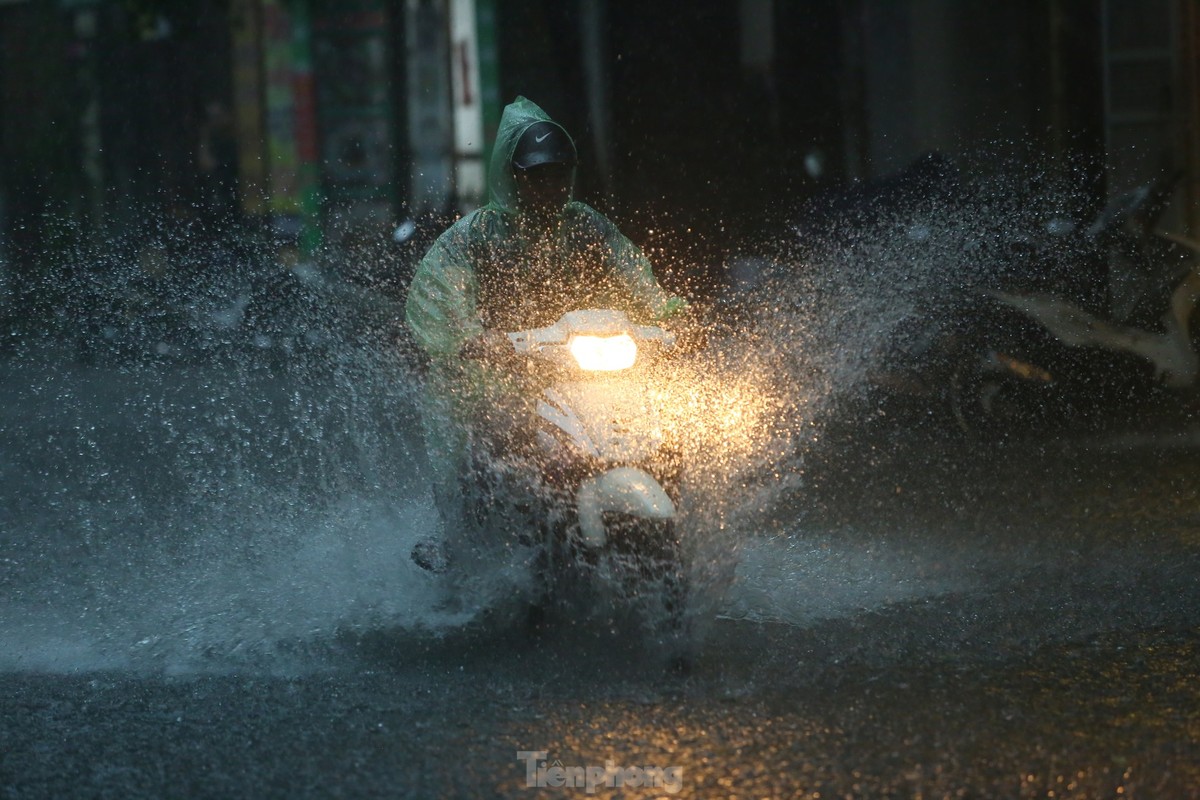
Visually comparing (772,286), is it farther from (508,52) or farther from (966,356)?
(508,52)

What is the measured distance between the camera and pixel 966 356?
7.81m

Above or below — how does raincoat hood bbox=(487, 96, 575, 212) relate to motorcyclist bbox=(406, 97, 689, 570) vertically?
above

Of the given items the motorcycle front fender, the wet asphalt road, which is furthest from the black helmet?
the wet asphalt road

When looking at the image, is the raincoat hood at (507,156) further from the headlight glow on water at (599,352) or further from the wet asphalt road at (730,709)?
the wet asphalt road at (730,709)

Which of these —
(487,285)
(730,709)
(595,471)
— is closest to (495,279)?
(487,285)

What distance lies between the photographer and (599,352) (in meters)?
4.17

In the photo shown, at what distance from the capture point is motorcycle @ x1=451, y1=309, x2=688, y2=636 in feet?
13.4

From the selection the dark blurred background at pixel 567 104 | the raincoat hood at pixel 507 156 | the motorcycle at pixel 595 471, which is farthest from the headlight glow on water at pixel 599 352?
the dark blurred background at pixel 567 104

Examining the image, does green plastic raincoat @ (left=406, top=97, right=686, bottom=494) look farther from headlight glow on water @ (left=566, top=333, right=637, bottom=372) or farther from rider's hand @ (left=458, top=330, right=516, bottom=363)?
headlight glow on water @ (left=566, top=333, right=637, bottom=372)

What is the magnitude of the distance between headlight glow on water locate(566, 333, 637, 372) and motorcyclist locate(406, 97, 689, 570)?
306 millimetres

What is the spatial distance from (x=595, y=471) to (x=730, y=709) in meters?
0.80

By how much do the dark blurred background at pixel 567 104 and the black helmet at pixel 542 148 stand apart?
618 centimetres

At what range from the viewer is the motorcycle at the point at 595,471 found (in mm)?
4078

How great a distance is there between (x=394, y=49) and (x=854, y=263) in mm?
9161
